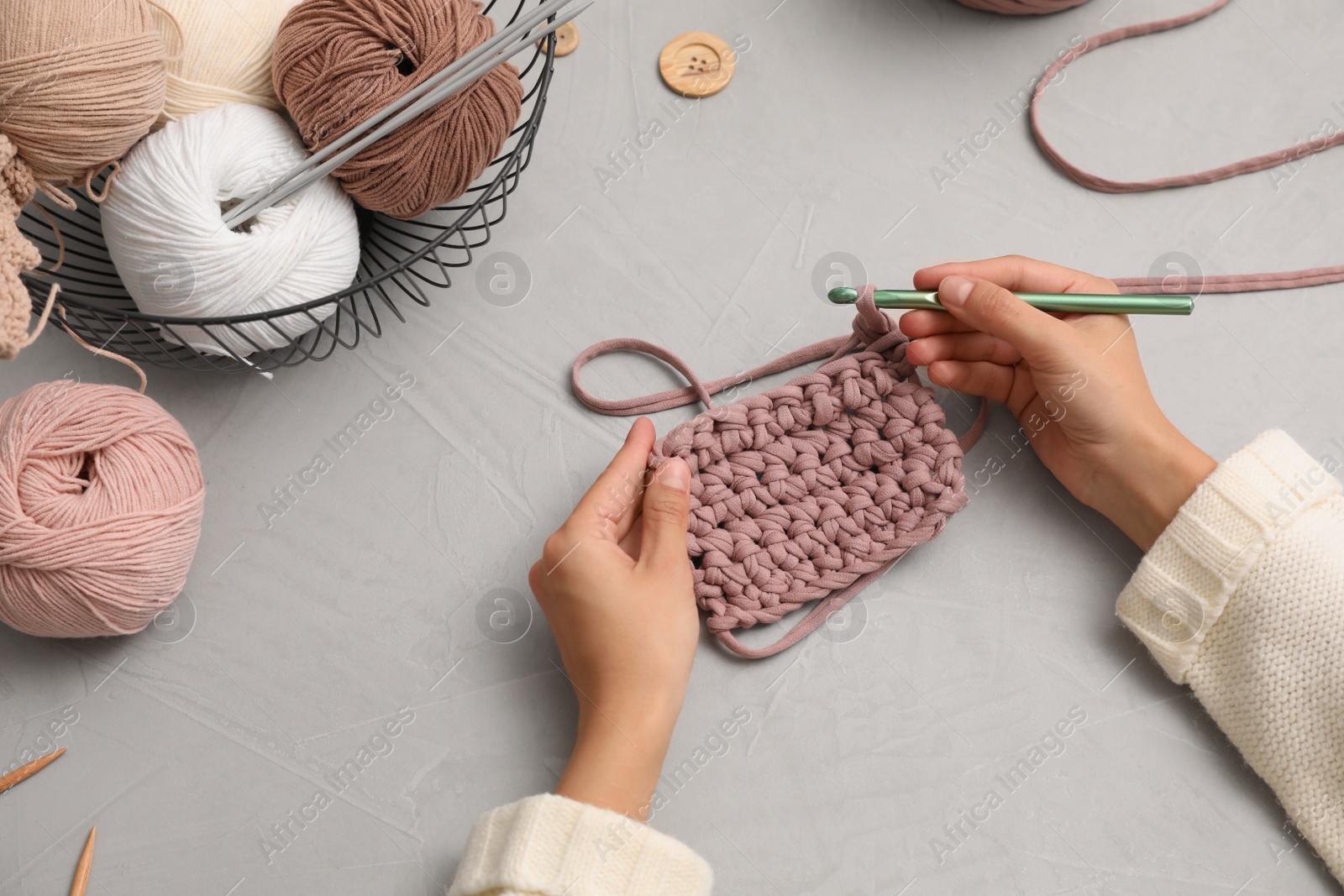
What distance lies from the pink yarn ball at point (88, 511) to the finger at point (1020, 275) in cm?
65

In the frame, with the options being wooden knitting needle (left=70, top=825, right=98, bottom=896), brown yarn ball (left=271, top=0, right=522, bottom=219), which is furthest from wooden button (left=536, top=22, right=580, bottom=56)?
wooden knitting needle (left=70, top=825, right=98, bottom=896)

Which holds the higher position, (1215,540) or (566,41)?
(566,41)

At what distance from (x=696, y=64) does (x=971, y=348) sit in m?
0.41

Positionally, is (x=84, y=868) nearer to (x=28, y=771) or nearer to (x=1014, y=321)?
(x=28, y=771)

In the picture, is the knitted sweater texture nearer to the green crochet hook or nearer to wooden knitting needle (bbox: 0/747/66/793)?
the green crochet hook

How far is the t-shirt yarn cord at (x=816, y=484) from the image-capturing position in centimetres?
75

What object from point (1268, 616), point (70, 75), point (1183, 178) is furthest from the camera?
point (1183, 178)

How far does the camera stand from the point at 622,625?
693 mm

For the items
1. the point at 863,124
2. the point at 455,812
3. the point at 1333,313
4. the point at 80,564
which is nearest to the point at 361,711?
the point at 455,812

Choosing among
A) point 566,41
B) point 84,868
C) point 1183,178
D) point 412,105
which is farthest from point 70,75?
point 1183,178

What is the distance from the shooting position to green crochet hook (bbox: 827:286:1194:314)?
0.75m

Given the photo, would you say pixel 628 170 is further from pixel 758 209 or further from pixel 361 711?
pixel 361 711

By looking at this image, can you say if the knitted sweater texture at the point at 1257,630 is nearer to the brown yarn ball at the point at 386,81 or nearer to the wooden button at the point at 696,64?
the brown yarn ball at the point at 386,81

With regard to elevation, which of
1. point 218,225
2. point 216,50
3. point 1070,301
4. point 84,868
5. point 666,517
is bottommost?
point 84,868
